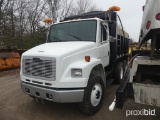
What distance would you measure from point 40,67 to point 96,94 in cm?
152

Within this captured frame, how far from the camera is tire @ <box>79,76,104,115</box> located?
429cm

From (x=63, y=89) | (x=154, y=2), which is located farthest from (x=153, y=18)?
(x=63, y=89)

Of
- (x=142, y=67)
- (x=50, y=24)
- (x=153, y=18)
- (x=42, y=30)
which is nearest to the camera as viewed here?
(x=153, y=18)

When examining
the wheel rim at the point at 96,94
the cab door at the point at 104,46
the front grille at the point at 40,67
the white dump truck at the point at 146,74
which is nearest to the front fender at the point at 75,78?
the front grille at the point at 40,67

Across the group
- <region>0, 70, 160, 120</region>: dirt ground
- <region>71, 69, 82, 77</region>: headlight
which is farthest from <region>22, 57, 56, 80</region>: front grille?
<region>0, 70, 160, 120</region>: dirt ground

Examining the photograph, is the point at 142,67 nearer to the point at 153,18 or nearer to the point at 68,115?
the point at 153,18

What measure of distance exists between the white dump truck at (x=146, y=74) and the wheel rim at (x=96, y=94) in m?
1.02

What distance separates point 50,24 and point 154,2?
4.05 m

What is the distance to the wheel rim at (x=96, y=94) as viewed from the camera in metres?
4.51

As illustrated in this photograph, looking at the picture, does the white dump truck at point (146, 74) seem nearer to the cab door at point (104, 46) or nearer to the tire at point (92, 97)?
the tire at point (92, 97)

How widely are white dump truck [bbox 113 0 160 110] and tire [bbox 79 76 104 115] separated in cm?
91

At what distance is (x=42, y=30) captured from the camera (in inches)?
706

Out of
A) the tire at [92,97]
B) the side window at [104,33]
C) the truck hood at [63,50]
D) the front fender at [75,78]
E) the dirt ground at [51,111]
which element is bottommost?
the dirt ground at [51,111]
